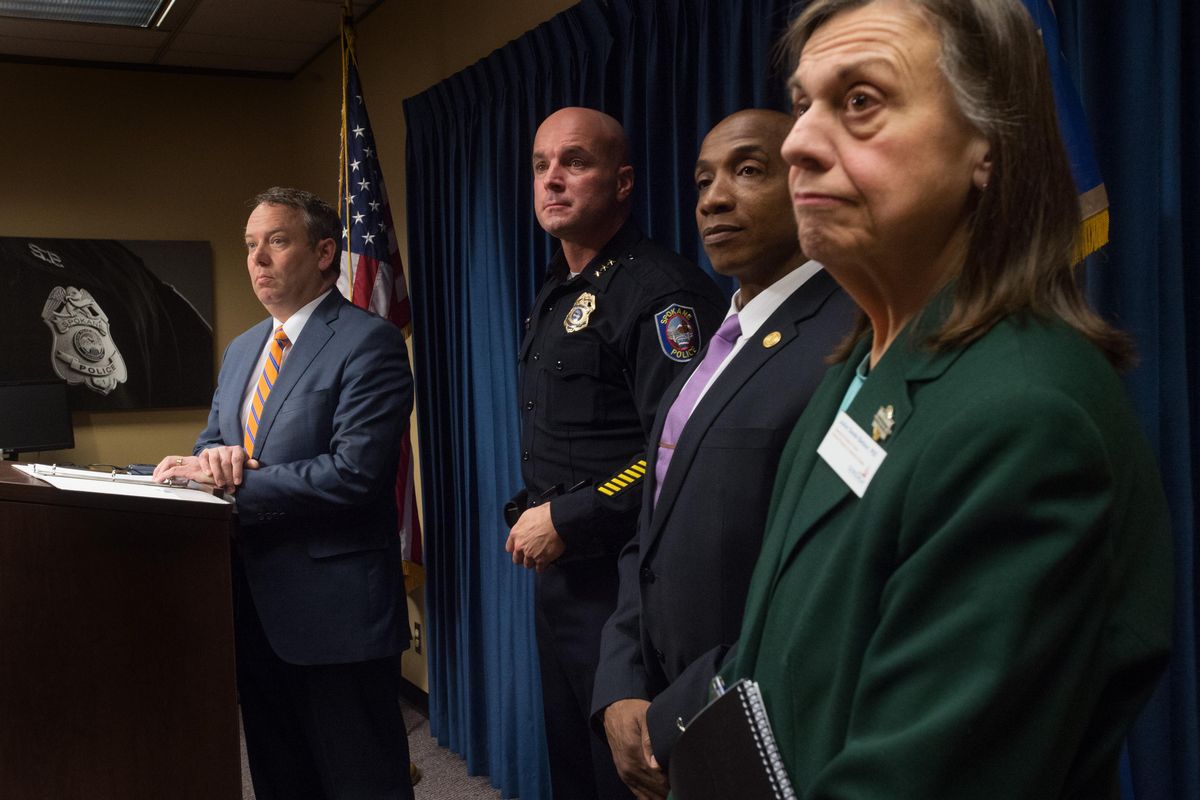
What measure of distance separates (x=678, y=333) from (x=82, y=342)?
3.91 m

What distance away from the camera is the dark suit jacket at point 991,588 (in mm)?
621

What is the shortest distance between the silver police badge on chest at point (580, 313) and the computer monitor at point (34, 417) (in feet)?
11.1

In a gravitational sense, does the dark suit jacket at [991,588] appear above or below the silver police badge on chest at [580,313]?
below

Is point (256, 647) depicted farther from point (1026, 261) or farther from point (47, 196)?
point (47, 196)

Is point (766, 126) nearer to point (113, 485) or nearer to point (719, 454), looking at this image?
point (719, 454)

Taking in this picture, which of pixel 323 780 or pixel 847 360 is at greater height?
pixel 847 360

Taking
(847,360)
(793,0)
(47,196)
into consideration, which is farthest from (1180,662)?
(47,196)

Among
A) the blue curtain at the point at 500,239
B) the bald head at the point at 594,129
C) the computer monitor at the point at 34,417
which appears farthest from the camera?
the computer monitor at the point at 34,417

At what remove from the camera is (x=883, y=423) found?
75 centimetres

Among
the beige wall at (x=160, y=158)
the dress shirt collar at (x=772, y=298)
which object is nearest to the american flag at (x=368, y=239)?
the beige wall at (x=160, y=158)

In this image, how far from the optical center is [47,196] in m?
4.72

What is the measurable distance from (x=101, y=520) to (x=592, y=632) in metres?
0.93

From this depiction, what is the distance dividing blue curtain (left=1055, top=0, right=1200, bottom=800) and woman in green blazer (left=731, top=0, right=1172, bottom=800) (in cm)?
80

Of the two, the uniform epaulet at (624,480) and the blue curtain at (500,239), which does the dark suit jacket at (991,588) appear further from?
the blue curtain at (500,239)
